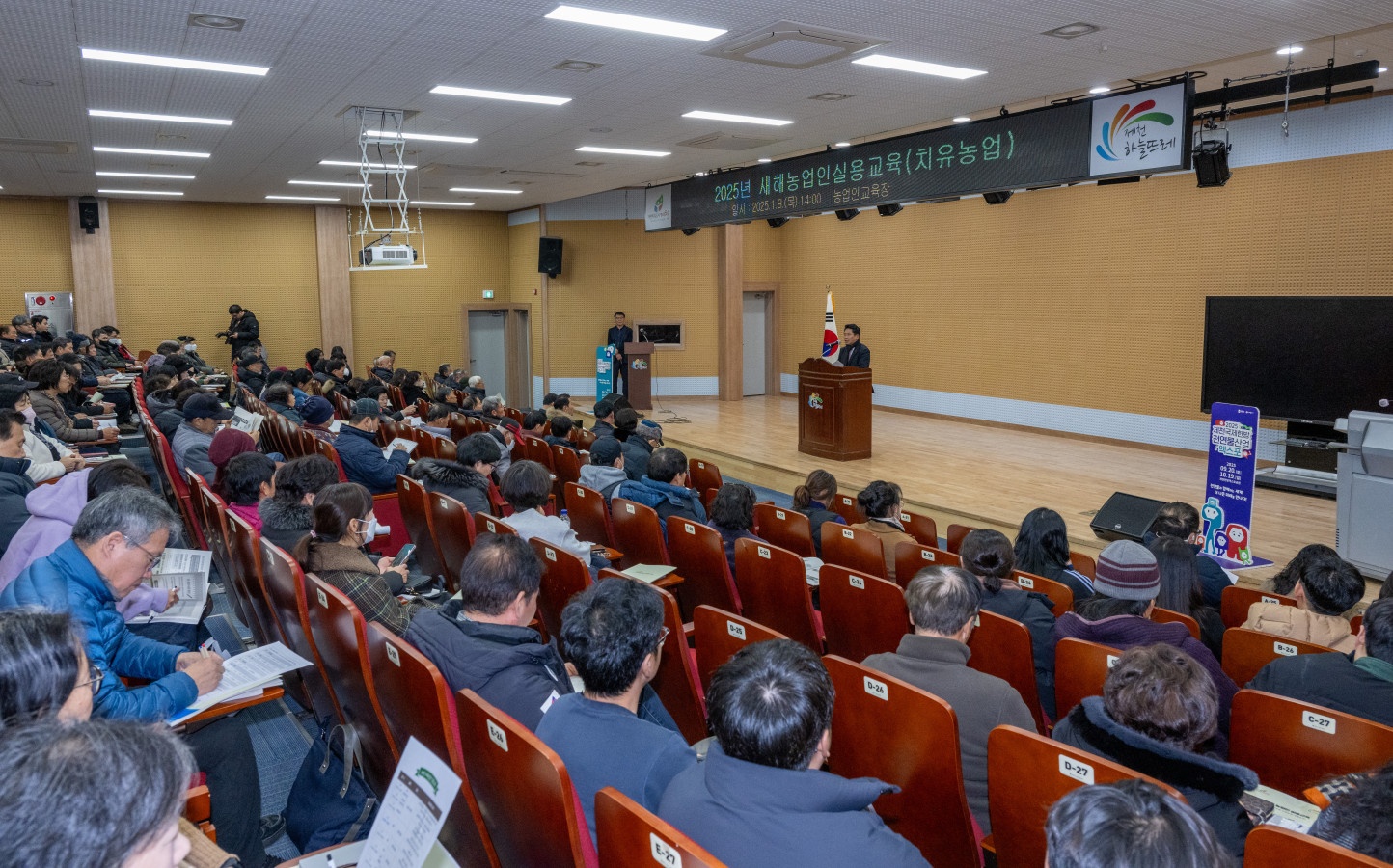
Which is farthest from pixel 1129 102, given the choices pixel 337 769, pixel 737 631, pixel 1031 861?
pixel 337 769

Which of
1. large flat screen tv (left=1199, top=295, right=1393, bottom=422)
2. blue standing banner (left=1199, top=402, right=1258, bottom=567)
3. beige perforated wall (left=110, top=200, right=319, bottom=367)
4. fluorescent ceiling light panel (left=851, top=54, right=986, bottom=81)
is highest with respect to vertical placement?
fluorescent ceiling light panel (left=851, top=54, right=986, bottom=81)

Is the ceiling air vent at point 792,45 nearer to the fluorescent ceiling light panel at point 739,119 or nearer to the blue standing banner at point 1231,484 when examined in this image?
the fluorescent ceiling light panel at point 739,119

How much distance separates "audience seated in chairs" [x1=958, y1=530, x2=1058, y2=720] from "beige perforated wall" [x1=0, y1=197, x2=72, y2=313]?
14967 millimetres

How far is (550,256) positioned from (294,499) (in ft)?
38.1

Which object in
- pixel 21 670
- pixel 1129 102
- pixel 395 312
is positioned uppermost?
pixel 1129 102

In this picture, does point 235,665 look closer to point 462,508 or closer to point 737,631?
point 737,631

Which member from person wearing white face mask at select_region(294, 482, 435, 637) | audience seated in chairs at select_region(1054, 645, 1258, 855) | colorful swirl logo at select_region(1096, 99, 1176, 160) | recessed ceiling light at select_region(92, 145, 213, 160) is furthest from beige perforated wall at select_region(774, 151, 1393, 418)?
person wearing white face mask at select_region(294, 482, 435, 637)

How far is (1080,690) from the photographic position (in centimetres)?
292

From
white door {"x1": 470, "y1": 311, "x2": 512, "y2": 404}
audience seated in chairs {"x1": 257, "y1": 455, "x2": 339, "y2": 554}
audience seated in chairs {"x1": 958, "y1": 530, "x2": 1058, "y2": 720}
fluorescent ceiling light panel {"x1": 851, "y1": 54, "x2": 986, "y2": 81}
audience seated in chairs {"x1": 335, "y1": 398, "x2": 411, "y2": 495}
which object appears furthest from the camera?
white door {"x1": 470, "y1": 311, "x2": 512, "y2": 404}

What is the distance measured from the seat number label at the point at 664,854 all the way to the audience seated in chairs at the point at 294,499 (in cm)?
279

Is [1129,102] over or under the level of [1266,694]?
over

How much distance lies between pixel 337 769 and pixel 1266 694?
2681 mm

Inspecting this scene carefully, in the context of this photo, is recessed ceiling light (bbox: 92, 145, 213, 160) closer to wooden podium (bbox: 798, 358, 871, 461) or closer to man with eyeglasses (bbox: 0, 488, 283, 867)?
wooden podium (bbox: 798, 358, 871, 461)

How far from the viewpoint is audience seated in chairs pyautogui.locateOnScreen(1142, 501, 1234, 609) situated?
418 centimetres
